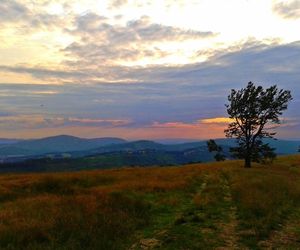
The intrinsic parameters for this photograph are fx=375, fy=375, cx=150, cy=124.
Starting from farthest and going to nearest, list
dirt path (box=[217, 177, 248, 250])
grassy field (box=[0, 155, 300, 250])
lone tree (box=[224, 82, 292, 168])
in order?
lone tree (box=[224, 82, 292, 168]) < grassy field (box=[0, 155, 300, 250]) < dirt path (box=[217, 177, 248, 250])

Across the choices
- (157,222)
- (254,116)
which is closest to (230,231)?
(157,222)

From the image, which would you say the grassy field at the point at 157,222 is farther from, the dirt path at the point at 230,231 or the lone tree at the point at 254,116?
the lone tree at the point at 254,116

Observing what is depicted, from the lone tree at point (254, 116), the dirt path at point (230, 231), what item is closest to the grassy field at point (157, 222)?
the dirt path at point (230, 231)

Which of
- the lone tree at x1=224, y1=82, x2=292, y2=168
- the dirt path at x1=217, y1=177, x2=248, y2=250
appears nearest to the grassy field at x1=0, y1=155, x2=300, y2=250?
the dirt path at x1=217, y1=177, x2=248, y2=250

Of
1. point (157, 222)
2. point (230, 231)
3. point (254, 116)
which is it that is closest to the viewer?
point (230, 231)

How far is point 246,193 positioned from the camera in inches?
1028

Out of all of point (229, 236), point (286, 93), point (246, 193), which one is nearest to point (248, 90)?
point (286, 93)

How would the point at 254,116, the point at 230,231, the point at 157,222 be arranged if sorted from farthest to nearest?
the point at 254,116
the point at 157,222
the point at 230,231

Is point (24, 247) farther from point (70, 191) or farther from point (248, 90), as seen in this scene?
point (248, 90)

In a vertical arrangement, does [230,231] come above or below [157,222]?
above

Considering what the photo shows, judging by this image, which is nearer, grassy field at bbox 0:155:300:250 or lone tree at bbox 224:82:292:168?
grassy field at bbox 0:155:300:250

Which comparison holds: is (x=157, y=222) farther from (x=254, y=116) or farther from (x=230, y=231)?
(x=254, y=116)

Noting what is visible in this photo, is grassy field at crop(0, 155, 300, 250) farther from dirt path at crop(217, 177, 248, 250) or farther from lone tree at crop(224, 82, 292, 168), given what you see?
lone tree at crop(224, 82, 292, 168)

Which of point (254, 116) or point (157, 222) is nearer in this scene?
point (157, 222)
